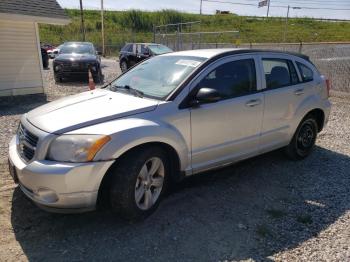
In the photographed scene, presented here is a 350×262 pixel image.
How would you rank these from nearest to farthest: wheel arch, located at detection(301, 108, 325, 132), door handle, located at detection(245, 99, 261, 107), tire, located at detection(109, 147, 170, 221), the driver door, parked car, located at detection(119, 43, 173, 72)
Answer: tire, located at detection(109, 147, 170, 221), the driver door, door handle, located at detection(245, 99, 261, 107), wheel arch, located at detection(301, 108, 325, 132), parked car, located at detection(119, 43, 173, 72)

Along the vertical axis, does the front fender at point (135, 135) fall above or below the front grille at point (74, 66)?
above

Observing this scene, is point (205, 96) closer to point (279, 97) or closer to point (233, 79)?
point (233, 79)

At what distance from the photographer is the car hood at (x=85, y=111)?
3.45 meters

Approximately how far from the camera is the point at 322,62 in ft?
39.2

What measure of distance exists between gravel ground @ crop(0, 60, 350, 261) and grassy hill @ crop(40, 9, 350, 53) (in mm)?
36136

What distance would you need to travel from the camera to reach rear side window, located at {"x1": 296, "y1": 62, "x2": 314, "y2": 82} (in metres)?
5.44

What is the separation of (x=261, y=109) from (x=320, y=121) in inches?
65.9

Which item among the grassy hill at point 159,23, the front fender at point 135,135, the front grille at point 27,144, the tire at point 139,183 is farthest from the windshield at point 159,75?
the grassy hill at point 159,23

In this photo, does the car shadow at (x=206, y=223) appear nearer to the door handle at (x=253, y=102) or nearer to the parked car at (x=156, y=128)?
the parked car at (x=156, y=128)

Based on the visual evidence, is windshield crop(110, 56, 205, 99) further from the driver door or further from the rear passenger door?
the rear passenger door

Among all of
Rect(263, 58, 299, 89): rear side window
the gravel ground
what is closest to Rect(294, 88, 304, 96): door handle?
Rect(263, 58, 299, 89): rear side window

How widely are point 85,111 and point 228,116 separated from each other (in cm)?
164

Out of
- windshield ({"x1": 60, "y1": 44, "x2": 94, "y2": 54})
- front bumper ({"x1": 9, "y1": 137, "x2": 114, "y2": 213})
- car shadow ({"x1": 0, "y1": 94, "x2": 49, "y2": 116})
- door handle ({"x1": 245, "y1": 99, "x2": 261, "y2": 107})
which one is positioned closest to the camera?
front bumper ({"x1": 9, "y1": 137, "x2": 114, "y2": 213})

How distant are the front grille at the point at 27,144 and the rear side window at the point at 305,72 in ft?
12.7
